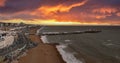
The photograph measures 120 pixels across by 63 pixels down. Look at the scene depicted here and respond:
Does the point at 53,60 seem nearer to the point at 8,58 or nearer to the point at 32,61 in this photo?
the point at 32,61

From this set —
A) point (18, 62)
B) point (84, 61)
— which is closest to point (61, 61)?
point (84, 61)

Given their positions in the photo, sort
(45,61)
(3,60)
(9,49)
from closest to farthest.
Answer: (3,60) → (45,61) → (9,49)

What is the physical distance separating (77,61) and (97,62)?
3065 millimetres

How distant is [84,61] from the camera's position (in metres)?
32.3

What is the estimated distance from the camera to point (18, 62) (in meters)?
28.4

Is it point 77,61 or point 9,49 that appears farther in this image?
point 9,49

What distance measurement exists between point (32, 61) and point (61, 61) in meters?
4.39

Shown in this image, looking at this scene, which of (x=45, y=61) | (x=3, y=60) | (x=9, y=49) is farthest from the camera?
(x=9, y=49)

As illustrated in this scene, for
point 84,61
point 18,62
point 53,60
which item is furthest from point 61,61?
point 18,62

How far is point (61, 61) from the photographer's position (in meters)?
31.4

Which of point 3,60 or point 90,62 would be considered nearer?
point 3,60

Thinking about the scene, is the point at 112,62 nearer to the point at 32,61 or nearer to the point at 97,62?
the point at 97,62

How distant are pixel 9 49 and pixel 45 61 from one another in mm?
8264

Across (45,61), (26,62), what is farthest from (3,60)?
(45,61)
